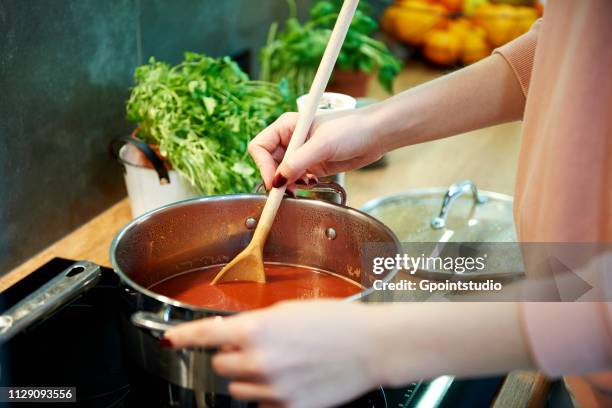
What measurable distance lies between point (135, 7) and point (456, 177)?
2.69 ft

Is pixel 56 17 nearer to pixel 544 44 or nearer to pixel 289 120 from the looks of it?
pixel 289 120

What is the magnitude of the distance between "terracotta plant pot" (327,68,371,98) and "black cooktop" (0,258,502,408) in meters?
1.07

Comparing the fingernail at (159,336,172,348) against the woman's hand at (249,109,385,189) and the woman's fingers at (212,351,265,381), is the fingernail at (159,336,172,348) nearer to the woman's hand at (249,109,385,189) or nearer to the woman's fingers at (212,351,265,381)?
the woman's fingers at (212,351,265,381)

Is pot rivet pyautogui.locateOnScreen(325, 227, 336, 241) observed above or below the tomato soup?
above

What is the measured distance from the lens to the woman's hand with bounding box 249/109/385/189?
99 cm

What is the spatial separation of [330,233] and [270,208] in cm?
10

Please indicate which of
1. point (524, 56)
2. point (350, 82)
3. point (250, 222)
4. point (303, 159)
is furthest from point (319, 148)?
point (350, 82)

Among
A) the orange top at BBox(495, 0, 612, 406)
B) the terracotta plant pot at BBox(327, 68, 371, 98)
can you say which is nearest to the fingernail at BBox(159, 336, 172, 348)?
the orange top at BBox(495, 0, 612, 406)

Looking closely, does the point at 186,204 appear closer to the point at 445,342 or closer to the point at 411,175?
the point at 445,342

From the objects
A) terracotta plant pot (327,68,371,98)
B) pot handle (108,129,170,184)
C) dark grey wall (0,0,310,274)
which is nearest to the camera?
dark grey wall (0,0,310,274)

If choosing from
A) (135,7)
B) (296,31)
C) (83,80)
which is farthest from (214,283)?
(296,31)

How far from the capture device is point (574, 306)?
0.62m

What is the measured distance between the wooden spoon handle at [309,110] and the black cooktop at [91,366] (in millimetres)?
209

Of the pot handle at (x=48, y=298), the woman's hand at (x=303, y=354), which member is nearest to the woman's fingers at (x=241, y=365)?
the woman's hand at (x=303, y=354)
